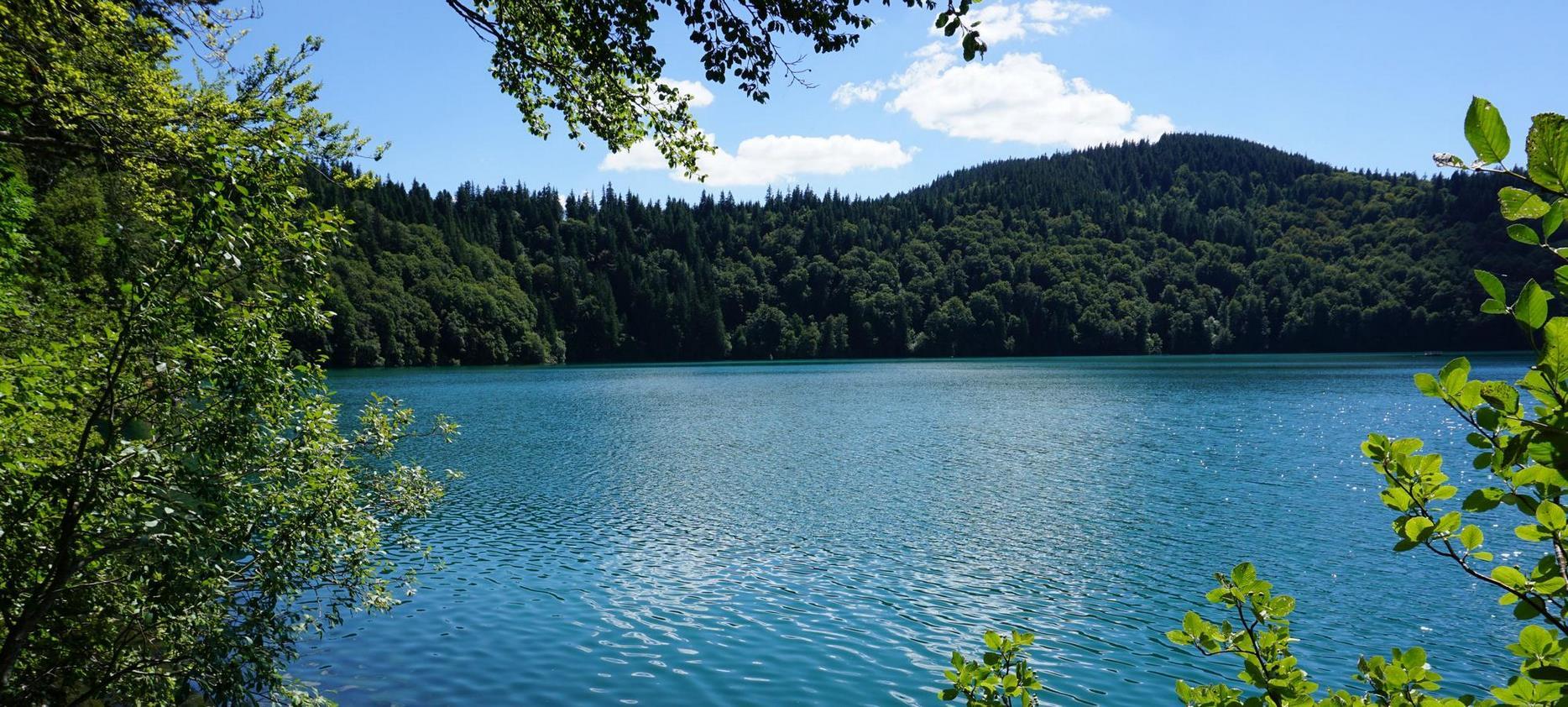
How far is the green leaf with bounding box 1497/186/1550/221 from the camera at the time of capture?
6.82 ft

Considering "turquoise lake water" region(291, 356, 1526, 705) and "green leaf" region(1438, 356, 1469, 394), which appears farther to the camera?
"turquoise lake water" region(291, 356, 1526, 705)

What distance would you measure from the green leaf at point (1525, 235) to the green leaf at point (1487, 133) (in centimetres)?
20

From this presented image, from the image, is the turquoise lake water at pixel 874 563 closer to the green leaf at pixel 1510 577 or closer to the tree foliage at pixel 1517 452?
the tree foliage at pixel 1517 452

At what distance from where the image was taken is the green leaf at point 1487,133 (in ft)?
6.71

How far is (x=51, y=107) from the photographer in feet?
33.3

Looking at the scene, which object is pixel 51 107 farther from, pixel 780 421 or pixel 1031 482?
pixel 780 421

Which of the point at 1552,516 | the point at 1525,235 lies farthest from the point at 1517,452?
the point at 1525,235

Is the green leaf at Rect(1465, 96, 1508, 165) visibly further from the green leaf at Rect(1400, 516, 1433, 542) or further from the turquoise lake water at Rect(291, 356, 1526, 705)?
the turquoise lake water at Rect(291, 356, 1526, 705)

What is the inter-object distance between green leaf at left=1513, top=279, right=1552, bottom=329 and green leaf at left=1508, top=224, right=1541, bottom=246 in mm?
107

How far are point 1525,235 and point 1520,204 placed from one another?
104 mm

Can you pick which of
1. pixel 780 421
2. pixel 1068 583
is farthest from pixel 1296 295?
pixel 1068 583

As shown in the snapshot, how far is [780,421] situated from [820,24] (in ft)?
159

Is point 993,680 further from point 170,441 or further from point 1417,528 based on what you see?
point 170,441

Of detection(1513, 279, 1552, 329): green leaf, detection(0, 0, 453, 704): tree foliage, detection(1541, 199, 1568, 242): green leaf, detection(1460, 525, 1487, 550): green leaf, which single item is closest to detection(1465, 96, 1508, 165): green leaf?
detection(1541, 199, 1568, 242): green leaf
